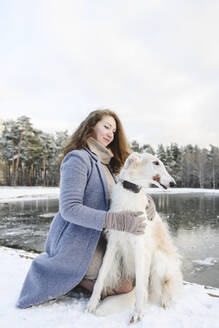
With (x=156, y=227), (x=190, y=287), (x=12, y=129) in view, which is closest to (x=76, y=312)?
(x=156, y=227)

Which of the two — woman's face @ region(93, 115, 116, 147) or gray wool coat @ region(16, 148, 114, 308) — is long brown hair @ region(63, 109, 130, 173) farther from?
gray wool coat @ region(16, 148, 114, 308)

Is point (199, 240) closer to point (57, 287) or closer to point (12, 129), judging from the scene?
point (57, 287)

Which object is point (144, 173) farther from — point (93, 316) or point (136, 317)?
point (93, 316)

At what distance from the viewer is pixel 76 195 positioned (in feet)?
7.68

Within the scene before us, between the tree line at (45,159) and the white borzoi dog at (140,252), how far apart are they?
1465 inches

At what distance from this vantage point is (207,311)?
240cm

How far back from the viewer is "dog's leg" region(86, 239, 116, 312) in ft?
7.64

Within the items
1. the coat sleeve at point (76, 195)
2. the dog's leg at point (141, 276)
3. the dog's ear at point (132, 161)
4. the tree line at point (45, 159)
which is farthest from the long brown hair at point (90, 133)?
the tree line at point (45, 159)

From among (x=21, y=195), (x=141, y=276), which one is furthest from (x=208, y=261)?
(x=21, y=195)

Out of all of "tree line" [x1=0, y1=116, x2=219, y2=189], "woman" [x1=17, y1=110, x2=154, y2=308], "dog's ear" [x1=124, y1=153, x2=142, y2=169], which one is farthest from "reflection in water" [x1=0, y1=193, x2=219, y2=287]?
"tree line" [x1=0, y1=116, x2=219, y2=189]

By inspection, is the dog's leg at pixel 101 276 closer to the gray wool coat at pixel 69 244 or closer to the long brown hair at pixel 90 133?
the gray wool coat at pixel 69 244

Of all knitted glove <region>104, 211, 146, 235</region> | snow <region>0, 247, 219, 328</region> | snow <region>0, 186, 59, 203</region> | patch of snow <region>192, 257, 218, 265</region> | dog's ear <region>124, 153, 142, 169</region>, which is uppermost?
dog's ear <region>124, 153, 142, 169</region>

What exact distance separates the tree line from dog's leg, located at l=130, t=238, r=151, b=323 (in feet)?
123

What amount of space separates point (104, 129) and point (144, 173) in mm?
783
